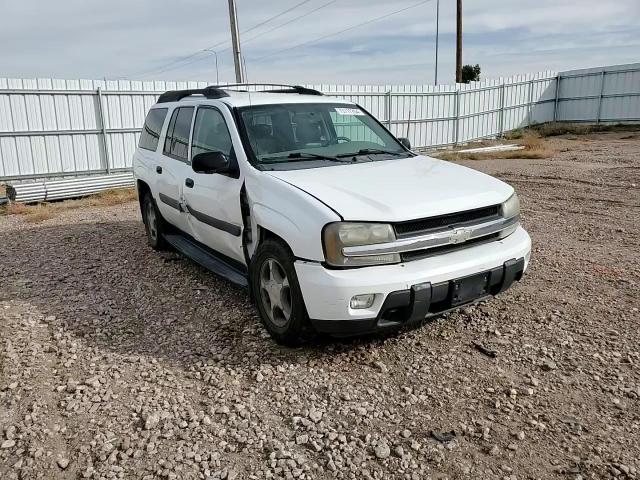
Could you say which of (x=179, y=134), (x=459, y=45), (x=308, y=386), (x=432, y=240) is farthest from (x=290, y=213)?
(x=459, y=45)

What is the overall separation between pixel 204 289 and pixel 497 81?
20634 millimetres

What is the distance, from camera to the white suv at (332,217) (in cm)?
328

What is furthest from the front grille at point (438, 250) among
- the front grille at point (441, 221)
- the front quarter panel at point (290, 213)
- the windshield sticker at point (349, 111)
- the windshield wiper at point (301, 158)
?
the windshield sticker at point (349, 111)

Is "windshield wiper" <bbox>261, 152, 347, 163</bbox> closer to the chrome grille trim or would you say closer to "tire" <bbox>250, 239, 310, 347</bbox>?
"tire" <bbox>250, 239, 310, 347</bbox>

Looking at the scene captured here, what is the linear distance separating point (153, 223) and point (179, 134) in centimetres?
146

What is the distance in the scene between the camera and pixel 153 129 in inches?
247

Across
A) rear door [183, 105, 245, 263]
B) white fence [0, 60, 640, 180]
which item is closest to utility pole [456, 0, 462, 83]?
white fence [0, 60, 640, 180]

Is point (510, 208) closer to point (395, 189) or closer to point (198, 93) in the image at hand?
point (395, 189)

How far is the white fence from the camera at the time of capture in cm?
1220

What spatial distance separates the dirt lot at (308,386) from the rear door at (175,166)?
27.6 inches

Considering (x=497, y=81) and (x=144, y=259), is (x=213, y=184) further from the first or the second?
(x=497, y=81)

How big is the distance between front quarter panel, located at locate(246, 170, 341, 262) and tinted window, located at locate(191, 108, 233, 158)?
68cm

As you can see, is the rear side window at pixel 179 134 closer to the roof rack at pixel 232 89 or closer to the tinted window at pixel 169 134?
the tinted window at pixel 169 134

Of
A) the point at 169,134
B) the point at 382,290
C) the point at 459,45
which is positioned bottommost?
the point at 382,290
